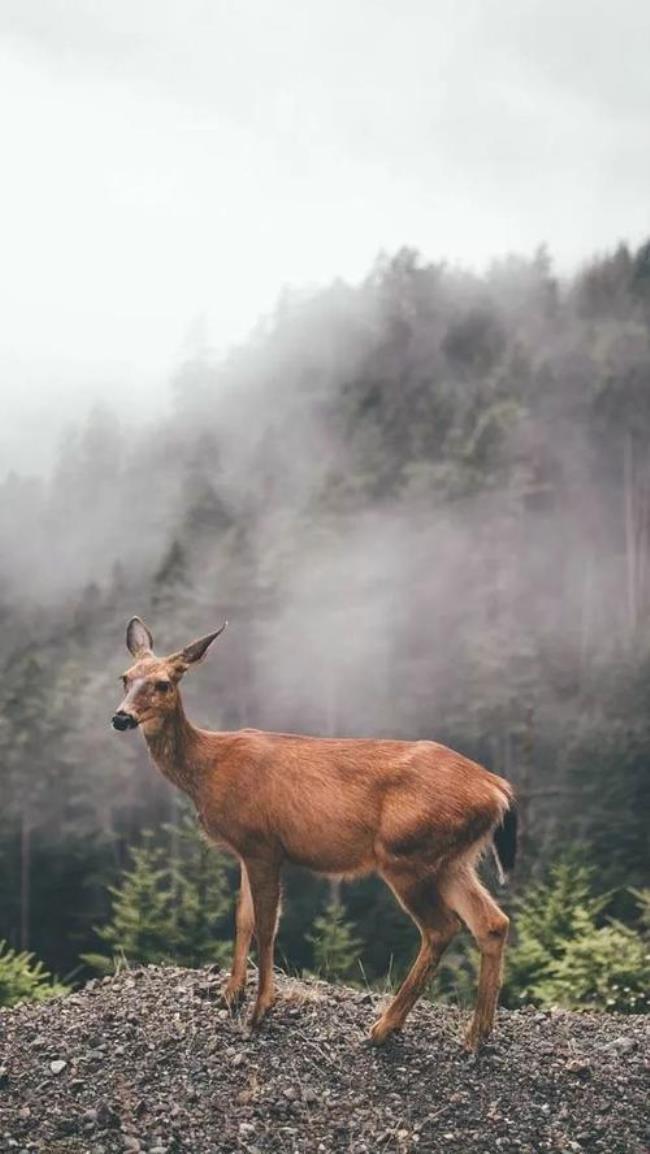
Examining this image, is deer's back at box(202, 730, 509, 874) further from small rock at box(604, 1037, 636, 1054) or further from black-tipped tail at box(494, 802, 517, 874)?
small rock at box(604, 1037, 636, 1054)

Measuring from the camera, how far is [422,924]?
841cm

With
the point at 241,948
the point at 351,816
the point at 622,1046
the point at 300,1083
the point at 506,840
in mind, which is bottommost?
the point at 622,1046

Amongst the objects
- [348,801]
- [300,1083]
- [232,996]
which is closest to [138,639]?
[348,801]

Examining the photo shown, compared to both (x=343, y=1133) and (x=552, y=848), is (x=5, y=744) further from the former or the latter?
(x=343, y=1133)

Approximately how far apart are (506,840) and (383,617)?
5046 cm

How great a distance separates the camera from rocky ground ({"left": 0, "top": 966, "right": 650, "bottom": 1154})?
7.75 meters

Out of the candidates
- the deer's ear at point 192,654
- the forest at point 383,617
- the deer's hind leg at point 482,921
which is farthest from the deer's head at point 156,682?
the forest at point 383,617

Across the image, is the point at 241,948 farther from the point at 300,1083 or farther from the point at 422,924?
the point at 422,924

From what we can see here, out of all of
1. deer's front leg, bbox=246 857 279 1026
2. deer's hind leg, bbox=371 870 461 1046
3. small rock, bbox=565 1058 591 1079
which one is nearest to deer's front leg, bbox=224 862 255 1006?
Result: deer's front leg, bbox=246 857 279 1026

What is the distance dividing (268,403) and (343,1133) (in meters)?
92.6

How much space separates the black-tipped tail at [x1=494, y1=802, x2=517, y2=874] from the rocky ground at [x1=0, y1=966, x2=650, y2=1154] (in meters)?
1.31

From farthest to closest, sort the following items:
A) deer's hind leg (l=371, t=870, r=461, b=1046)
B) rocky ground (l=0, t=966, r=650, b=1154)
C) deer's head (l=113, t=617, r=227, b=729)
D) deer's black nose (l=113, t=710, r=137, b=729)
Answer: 1. deer's head (l=113, t=617, r=227, b=729)
2. deer's hind leg (l=371, t=870, r=461, b=1046)
3. deer's black nose (l=113, t=710, r=137, b=729)
4. rocky ground (l=0, t=966, r=650, b=1154)

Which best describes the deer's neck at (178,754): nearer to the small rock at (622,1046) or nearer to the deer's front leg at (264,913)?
A: the deer's front leg at (264,913)

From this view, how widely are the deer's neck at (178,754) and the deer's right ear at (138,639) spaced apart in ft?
1.57
